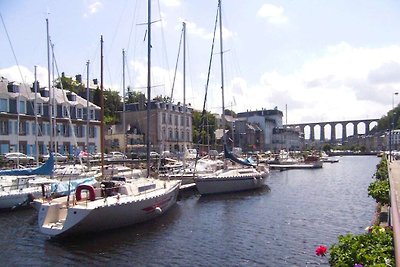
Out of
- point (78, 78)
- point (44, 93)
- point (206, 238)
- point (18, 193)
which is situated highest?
point (78, 78)

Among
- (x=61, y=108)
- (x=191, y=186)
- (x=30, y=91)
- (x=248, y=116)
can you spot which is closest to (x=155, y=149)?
(x=61, y=108)

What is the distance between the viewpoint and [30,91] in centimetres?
6144

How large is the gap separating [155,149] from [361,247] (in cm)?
7671

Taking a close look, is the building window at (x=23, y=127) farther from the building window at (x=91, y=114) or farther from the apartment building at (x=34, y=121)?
the building window at (x=91, y=114)

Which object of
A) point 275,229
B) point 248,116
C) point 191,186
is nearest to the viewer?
point 275,229

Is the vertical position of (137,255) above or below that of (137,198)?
below

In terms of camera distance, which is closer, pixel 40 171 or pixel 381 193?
pixel 381 193

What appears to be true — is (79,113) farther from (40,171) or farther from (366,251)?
(366,251)

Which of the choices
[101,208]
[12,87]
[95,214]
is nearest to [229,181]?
[101,208]

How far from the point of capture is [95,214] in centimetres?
2016

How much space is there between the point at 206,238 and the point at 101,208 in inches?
213

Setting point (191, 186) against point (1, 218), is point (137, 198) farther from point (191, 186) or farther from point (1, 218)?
point (191, 186)

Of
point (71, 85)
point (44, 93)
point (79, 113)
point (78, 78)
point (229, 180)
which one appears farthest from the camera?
point (78, 78)

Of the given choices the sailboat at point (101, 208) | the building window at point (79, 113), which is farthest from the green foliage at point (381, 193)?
the building window at point (79, 113)
